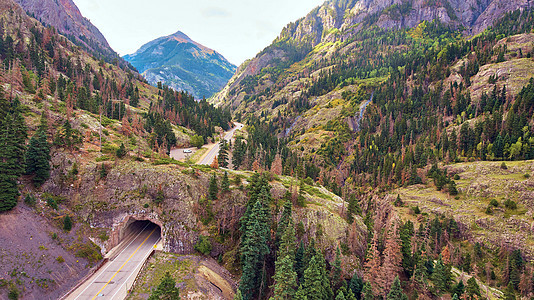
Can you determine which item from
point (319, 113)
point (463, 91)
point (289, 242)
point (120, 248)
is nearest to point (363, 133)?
point (319, 113)

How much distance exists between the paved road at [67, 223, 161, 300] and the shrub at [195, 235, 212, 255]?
8979 millimetres

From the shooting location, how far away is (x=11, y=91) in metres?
54.5

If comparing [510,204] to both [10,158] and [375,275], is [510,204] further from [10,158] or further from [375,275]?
[10,158]

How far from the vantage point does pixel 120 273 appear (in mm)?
40406

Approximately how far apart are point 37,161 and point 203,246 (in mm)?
34240

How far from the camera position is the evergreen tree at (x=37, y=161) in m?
44.3

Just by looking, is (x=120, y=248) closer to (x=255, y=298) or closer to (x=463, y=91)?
(x=255, y=298)

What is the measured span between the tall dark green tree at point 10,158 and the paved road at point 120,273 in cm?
1802

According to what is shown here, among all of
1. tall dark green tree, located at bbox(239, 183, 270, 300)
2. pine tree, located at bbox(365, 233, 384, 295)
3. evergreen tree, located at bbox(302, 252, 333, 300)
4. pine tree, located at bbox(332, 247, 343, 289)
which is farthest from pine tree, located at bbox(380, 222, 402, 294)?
tall dark green tree, located at bbox(239, 183, 270, 300)

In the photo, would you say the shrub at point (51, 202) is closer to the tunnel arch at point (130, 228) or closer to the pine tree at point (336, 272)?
the tunnel arch at point (130, 228)

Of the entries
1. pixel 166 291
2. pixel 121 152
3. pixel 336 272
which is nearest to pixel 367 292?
pixel 336 272

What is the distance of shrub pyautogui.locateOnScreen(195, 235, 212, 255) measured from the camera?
4578cm

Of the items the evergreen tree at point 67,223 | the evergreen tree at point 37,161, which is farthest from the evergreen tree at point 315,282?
the evergreen tree at point 37,161

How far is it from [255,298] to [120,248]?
27016 mm
